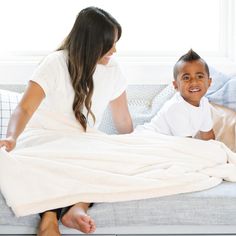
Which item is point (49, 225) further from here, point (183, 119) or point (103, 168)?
point (183, 119)

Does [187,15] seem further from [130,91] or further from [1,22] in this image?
[1,22]

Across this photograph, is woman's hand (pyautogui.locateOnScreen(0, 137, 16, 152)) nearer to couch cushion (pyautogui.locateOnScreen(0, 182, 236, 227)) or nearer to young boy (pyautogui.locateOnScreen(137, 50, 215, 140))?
couch cushion (pyautogui.locateOnScreen(0, 182, 236, 227))

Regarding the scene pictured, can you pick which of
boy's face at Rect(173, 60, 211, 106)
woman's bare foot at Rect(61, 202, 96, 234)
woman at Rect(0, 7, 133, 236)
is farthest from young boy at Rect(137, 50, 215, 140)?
woman's bare foot at Rect(61, 202, 96, 234)

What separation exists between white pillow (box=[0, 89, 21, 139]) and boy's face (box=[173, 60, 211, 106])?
79 cm

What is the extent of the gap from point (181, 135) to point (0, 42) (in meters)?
1.27

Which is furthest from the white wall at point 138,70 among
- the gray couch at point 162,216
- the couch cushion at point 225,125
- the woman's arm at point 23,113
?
the gray couch at point 162,216

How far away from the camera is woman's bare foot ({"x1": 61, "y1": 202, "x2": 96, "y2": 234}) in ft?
5.95

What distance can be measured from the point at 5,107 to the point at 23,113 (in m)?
0.47

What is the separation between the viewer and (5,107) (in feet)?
8.38

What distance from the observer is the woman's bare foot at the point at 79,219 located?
181 centimetres

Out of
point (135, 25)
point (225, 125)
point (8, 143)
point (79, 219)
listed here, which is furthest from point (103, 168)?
point (135, 25)

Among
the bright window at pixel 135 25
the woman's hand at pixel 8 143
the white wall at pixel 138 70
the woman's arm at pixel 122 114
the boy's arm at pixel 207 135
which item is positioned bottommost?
the boy's arm at pixel 207 135

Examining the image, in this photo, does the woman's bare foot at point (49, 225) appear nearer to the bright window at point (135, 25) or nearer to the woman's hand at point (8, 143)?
the woman's hand at point (8, 143)

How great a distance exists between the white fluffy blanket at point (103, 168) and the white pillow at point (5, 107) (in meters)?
0.34
